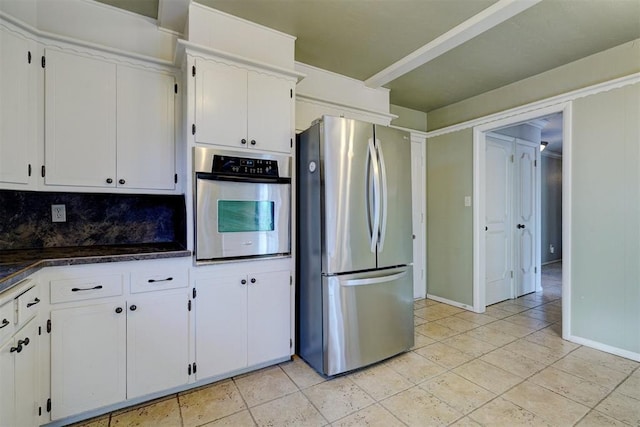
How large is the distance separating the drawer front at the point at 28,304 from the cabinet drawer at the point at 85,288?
78 millimetres

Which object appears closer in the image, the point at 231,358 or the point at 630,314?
the point at 231,358

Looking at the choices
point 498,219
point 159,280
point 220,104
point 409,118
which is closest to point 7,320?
point 159,280

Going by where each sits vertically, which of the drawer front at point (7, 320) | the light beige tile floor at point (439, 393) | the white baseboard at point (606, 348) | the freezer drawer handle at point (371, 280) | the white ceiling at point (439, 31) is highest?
the white ceiling at point (439, 31)

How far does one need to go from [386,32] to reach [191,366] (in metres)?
2.83

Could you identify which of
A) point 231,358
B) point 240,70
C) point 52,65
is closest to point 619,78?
point 240,70

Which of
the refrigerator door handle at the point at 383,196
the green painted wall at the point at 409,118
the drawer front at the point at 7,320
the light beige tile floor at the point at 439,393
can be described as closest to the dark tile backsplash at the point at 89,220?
the drawer front at the point at 7,320

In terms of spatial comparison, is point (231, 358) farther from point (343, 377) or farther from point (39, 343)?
point (39, 343)

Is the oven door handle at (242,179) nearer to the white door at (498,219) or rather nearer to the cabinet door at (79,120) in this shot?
the cabinet door at (79,120)

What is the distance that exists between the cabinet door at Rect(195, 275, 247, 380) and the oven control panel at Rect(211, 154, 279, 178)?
0.75 m

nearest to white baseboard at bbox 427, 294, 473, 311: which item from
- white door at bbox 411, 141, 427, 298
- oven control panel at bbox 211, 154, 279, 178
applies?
white door at bbox 411, 141, 427, 298

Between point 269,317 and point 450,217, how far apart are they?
8.92 ft

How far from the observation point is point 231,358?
7.00ft

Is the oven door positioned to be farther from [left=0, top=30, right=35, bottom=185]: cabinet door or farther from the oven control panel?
[left=0, top=30, right=35, bottom=185]: cabinet door

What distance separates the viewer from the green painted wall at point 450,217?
366cm
